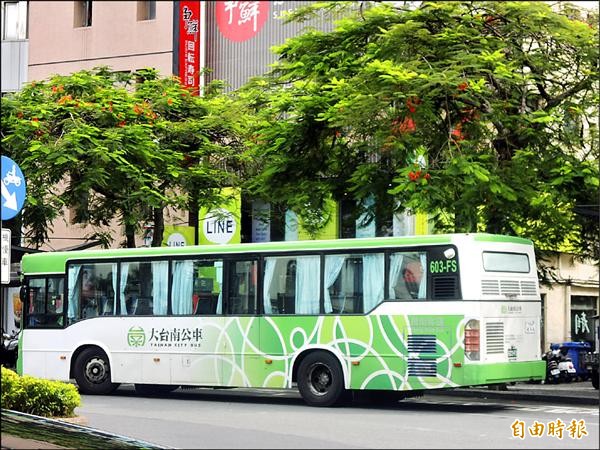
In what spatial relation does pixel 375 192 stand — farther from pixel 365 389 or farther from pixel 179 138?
pixel 179 138

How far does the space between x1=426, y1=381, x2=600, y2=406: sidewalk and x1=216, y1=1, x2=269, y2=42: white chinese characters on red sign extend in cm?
1600

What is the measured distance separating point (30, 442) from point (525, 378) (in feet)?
45.3

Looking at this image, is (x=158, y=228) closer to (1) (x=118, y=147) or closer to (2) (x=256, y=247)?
(1) (x=118, y=147)

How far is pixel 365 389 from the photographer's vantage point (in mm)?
20344

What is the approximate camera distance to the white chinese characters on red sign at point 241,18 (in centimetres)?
3956

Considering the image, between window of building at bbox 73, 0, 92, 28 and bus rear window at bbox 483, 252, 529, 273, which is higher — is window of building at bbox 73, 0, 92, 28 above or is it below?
above

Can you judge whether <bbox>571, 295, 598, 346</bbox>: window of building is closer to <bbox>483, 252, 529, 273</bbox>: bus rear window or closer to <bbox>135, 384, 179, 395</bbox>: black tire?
<bbox>135, 384, 179, 395</bbox>: black tire

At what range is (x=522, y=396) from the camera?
24.9 meters

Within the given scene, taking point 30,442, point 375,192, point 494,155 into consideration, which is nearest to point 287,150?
point 375,192

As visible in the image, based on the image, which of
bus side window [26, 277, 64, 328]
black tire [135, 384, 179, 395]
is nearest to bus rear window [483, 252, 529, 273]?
black tire [135, 384, 179, 395]

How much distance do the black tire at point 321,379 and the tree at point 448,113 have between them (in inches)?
122

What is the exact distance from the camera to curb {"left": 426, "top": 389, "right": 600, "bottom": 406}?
23.1 m

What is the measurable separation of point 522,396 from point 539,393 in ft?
2.46

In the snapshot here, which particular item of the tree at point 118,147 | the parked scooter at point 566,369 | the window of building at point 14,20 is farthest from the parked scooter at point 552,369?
the window of building at point 14,20
